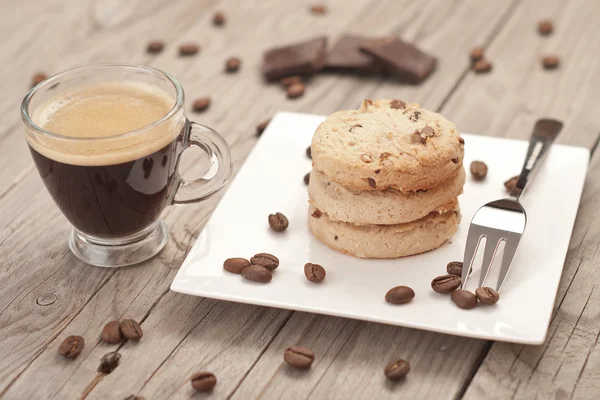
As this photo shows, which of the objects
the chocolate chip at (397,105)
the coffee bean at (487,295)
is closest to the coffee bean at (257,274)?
the coffee bean at (487,295)

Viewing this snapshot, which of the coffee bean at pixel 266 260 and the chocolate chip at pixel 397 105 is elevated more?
the chocolate chip at pixel 397 105

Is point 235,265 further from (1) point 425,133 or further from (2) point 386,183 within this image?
(1) point 425,133

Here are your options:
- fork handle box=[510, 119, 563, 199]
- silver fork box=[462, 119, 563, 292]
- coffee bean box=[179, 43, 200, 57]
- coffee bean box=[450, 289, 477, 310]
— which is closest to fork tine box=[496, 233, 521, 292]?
silver fork box=[462, 119, 563, 292]

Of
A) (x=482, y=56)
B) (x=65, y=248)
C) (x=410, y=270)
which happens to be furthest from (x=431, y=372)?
(x=482, y=56)

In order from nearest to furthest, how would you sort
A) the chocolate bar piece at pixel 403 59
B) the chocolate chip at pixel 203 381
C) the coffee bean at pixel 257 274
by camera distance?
the chocolate chip at pixel 203 381, the coffee bean at pixel 257 274, the chocolate bar piece at pixel 403 59

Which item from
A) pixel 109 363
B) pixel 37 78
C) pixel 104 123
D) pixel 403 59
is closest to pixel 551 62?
pixel 403 59

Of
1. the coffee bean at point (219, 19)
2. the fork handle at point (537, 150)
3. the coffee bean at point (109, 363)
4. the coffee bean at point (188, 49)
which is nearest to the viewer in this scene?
the coffee bean at point (109, 363)

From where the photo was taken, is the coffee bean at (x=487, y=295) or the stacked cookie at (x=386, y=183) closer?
the coffee bean at (x=487, y=295)

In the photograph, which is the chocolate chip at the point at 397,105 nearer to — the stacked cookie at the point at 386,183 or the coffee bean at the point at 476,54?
the stacked cookie at the point at 386,183
